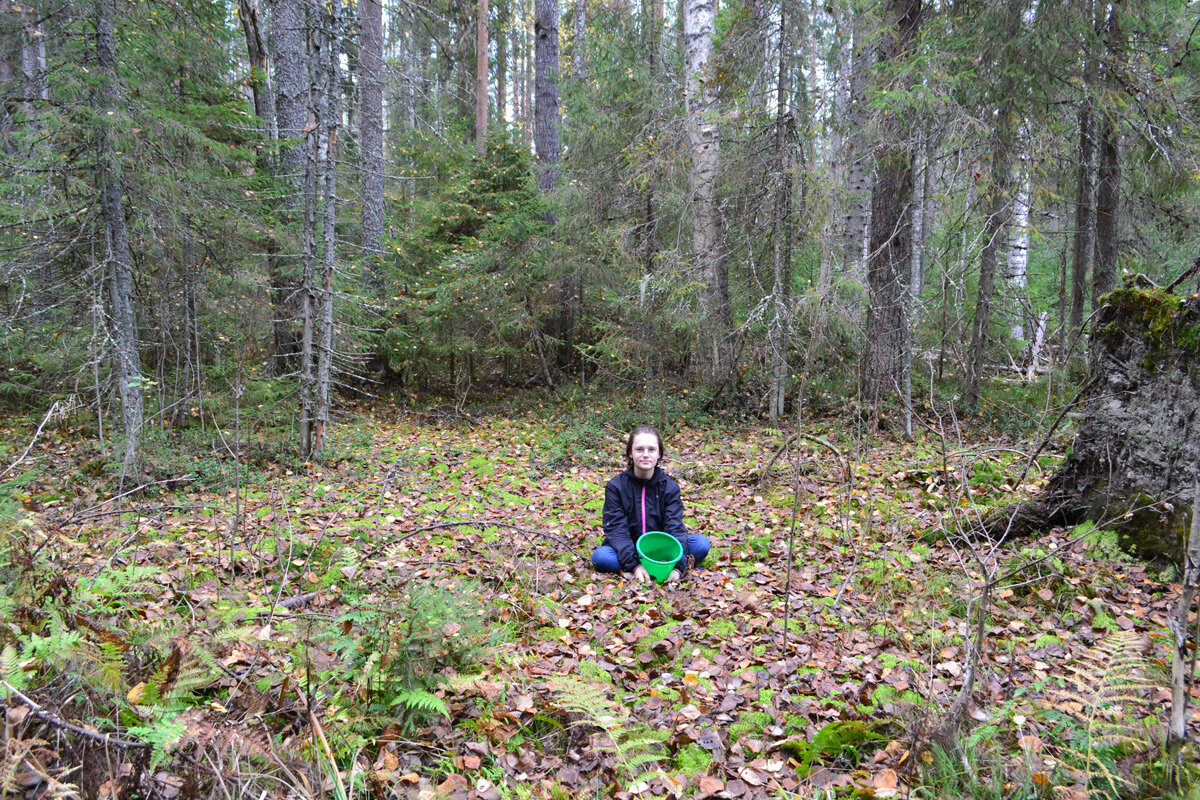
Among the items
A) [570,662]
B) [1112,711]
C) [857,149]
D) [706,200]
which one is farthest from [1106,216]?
[570,662]

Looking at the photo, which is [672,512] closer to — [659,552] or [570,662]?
[659,552]

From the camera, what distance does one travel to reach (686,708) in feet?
9.47

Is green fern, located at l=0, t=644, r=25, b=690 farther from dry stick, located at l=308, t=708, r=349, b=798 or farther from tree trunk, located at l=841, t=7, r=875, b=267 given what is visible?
tree trunk, located at l=841, t=7, r=875, b=267

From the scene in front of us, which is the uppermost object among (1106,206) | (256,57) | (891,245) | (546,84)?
(546,84)

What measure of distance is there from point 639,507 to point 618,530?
0.23 meters

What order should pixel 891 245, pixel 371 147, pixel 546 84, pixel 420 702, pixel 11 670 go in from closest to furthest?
1. pixel 11 670
2. pixel 420 702
3. pixel 891 245
4. pixel 371 147
5. pixel 546 84

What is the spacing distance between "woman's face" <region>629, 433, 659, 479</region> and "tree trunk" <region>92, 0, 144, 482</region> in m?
5.30

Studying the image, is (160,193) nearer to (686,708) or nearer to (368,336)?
(368,336)

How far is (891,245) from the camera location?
834cm

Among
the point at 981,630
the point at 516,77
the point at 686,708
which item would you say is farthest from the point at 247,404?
the point at 516,77

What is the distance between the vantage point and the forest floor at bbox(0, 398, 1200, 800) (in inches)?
86.6

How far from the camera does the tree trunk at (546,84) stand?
13.9 m

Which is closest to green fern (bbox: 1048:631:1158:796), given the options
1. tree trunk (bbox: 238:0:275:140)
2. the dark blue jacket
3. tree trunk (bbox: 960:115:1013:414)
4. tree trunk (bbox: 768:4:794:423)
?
the dark blue jacket

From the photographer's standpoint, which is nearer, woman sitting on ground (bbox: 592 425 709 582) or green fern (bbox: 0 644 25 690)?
green fern (bbox: 0 644 25 690)
